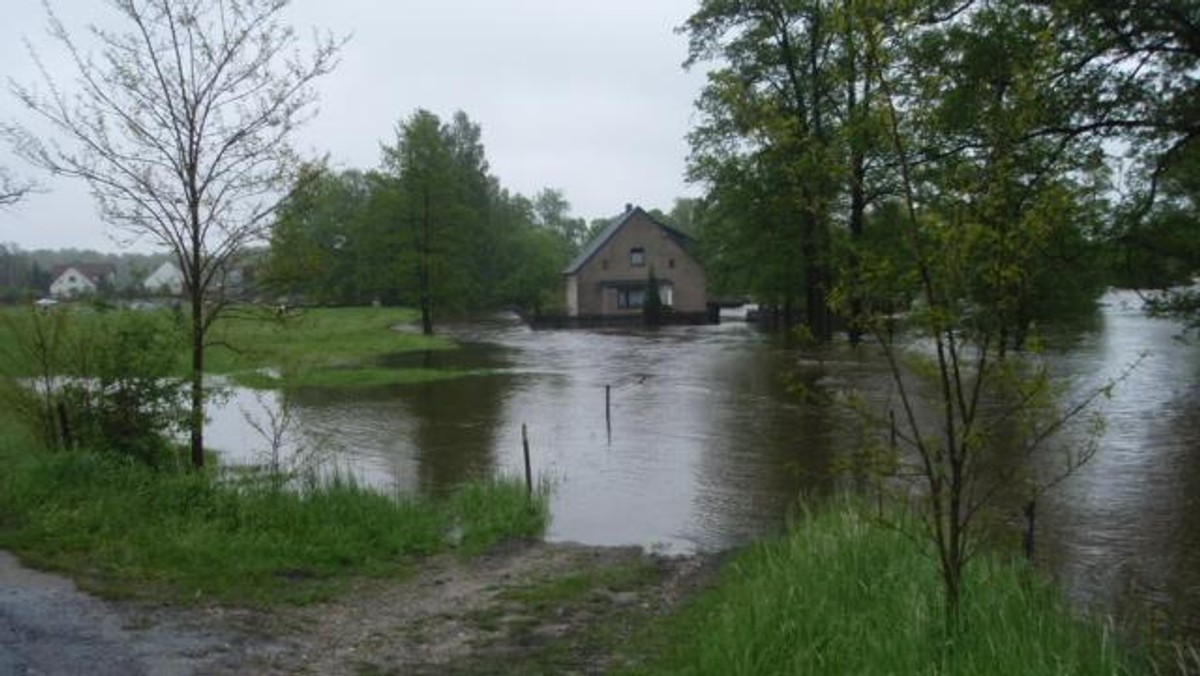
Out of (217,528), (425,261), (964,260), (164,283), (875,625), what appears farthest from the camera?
(425,261)

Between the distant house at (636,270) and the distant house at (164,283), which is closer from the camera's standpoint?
the distant house at (164,283)

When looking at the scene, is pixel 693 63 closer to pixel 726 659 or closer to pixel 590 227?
pixel 726 659

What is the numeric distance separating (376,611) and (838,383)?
19815 millimetres

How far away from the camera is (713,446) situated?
18.9 m

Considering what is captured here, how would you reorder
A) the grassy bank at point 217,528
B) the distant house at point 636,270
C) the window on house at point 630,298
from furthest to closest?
the window on house at point 630,298 → the distant house at point 636,270 → the grassy bank at point 217,528

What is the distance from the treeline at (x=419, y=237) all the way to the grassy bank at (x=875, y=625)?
7.15 meters

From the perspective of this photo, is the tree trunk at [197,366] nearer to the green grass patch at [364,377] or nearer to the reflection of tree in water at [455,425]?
the reflection of tree in water at [455,425]

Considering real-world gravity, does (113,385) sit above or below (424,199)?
below

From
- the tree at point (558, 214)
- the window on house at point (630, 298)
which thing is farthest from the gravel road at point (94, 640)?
the tree at point (558, 214)

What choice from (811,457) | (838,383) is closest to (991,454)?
(811,457)

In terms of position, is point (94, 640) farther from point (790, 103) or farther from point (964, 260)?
point (790, 103)

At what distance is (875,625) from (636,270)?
70.3 metres

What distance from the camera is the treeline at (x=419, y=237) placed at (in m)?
12.7

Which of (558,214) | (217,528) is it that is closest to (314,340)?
(217,528)
